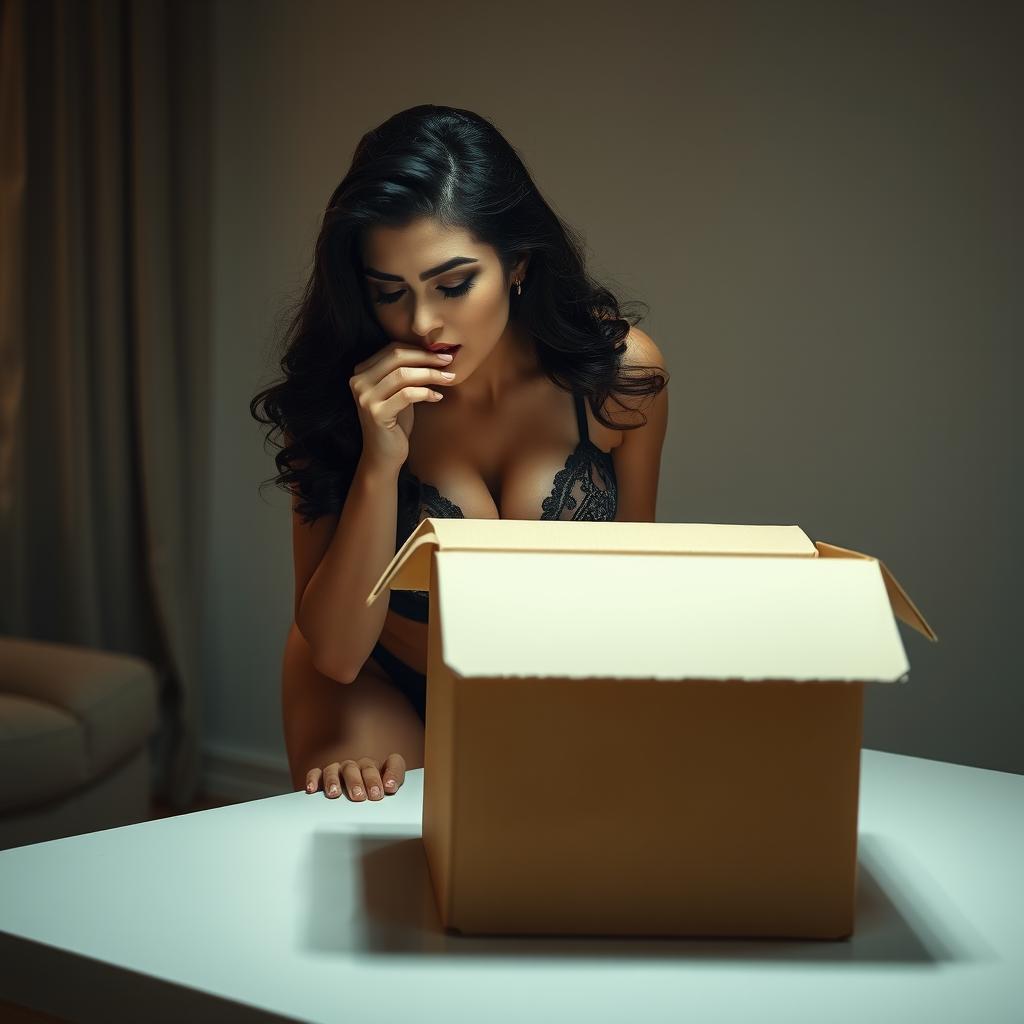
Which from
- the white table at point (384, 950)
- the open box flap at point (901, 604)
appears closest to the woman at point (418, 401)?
the white table at point (384, 950)

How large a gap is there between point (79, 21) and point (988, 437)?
8.27ft

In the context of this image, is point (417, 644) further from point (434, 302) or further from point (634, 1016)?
point (634, 1016)

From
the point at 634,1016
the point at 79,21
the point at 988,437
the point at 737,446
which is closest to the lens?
the point at 634,1016

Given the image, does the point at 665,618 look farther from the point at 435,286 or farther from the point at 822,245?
the point at 822,245

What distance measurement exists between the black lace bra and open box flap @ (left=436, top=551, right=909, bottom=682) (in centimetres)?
73

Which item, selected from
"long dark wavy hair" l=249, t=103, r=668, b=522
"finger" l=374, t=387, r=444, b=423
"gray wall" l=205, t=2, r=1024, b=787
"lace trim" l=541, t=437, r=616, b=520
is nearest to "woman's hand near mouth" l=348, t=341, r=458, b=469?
"finger" l=374, t=387, r=444, b=423

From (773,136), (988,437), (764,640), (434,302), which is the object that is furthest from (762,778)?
(773,136)

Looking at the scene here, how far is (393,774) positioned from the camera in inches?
41.6

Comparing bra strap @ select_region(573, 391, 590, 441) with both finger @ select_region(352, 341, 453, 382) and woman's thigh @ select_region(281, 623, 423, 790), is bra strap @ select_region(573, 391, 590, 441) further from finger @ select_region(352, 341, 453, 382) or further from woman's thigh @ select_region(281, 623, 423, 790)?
woman's thigh @ select_region(281, 623, 423, 790)

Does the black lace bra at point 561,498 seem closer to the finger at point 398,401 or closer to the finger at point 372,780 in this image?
the finger at point 398,401

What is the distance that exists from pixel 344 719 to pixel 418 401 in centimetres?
38

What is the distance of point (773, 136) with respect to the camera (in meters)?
2.62

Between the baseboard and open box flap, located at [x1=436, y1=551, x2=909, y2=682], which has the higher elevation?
open box flap, located at [x1=436, y1=551, x2=909, y2=682]

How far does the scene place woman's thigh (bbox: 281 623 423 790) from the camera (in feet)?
4.42
